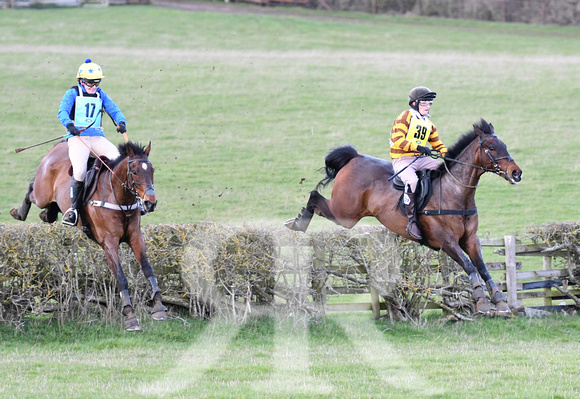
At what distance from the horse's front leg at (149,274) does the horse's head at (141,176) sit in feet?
2.30

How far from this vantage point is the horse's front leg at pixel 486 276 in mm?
8047

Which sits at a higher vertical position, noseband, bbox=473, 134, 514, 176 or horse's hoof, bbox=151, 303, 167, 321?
noseband, bbox=473, 134, 514, 176

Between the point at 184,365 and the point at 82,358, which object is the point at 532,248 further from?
the point at 82,358

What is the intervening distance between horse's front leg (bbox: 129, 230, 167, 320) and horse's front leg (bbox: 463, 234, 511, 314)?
3.61 metres

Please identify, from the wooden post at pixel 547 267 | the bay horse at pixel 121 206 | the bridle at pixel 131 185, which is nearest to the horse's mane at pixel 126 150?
the bay horse at pixel 121 206

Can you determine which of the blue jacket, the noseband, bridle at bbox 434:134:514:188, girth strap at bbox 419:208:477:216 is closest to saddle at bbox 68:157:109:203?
the blue jacket

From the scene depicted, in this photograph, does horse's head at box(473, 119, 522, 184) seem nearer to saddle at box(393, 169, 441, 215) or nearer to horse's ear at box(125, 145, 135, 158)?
saddle at box(393, 169, 441, 215)

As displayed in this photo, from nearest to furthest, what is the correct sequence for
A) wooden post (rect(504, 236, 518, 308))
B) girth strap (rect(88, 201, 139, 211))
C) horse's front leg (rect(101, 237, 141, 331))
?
horse's front leg (rect(101, 237, 141, 331)), girth strap (rect(88, 201, 139, 211)), wooden post (rect(504, 236, 518, 308))

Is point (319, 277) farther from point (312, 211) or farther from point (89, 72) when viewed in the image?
point (89, 72)

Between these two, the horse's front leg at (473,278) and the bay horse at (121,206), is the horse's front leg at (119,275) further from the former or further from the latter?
the horse's front leg at (473,278)

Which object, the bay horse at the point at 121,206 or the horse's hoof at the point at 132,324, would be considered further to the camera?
the bay horse at the point at 121,206

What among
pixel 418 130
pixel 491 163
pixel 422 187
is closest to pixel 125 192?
pixel 422 187

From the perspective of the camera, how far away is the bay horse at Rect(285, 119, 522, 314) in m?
8.16

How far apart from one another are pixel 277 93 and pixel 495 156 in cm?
2021
